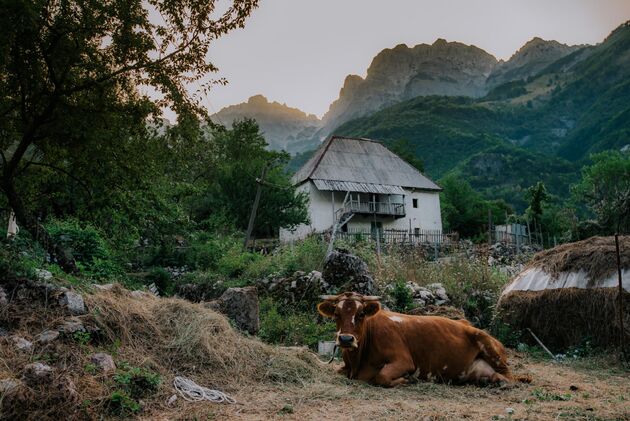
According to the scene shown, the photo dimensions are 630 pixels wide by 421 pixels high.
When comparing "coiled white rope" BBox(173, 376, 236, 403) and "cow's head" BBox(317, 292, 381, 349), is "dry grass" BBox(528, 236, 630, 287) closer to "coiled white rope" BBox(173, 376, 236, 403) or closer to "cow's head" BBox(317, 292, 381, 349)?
"cow's head" BBox(317, 292, 381, 349)

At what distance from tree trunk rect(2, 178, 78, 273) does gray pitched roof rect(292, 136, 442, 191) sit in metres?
26.6

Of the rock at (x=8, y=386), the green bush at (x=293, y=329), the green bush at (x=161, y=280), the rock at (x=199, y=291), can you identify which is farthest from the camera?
the green bush at (x=161, y=280)

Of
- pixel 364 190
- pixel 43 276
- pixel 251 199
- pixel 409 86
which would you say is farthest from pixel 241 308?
pixel 409 86

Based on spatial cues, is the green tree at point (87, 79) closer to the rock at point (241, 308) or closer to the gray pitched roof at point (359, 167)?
the rock at point (241, 308)

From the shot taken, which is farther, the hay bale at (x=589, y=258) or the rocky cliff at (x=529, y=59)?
the rocky cliff at (x=529, y=59)

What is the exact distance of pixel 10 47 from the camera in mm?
7855

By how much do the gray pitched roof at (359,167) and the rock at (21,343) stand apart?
30285 mm

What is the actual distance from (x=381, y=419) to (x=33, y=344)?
3536mm

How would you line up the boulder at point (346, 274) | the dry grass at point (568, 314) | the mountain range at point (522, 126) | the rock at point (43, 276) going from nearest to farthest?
the rock at point (43, 276) < the dry grass at point (568, 314) < the boulder at point (346, 274) < the mountain range at point (522, 126)

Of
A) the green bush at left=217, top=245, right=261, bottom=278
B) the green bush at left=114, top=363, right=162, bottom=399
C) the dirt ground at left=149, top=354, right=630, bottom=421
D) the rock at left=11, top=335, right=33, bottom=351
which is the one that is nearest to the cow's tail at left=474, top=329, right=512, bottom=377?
the dirt ground at left=149, top=354, right=630, bottom=421

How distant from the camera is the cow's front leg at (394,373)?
18.2ft

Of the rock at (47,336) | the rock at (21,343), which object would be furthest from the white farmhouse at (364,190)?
the rock at (21,343)

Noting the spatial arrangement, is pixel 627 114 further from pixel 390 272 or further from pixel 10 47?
pixel 10 47

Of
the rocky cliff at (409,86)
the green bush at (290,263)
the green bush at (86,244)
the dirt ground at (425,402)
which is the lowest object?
the dirt ground at (425,402)
